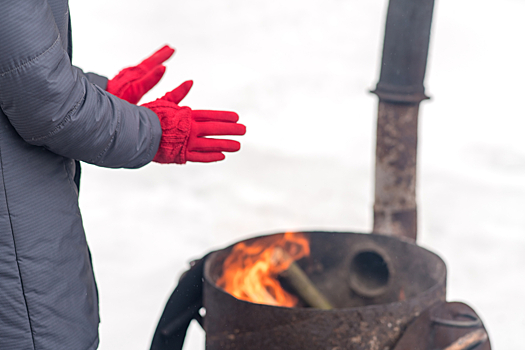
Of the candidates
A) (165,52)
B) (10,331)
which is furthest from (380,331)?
(165,52)

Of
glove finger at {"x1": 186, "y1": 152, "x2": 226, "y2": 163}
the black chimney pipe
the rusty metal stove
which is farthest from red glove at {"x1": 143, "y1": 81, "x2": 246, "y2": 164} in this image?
the black chimney pipe

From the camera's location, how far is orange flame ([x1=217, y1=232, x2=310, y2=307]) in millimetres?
2094

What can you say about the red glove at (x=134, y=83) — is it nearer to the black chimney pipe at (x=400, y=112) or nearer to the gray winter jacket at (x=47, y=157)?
the gray winter jacket at (x=47, y=157)

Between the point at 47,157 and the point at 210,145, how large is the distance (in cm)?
40

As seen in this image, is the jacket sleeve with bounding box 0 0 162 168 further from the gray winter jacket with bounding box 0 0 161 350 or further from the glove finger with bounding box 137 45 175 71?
the glove finger with bounding box 137 45 175 71

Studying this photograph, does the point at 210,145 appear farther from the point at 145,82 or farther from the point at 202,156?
the point at 145,82

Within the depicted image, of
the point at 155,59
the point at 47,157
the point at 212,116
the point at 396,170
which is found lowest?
the point at 396,170

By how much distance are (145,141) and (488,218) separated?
129 inches

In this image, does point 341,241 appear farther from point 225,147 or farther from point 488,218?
point 488,218

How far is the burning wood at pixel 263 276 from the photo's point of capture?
6.87 feet

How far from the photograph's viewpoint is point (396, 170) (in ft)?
8.32

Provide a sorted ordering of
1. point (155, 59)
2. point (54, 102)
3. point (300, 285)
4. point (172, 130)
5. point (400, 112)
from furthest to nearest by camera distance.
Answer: point (400, 112)
point (300, 285)
point (155, 59)
point (172, 130)
point (54, 102)

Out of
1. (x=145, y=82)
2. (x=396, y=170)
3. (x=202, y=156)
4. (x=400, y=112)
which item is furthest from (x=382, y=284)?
(x=145, y=82)

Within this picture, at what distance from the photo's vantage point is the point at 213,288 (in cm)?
178
